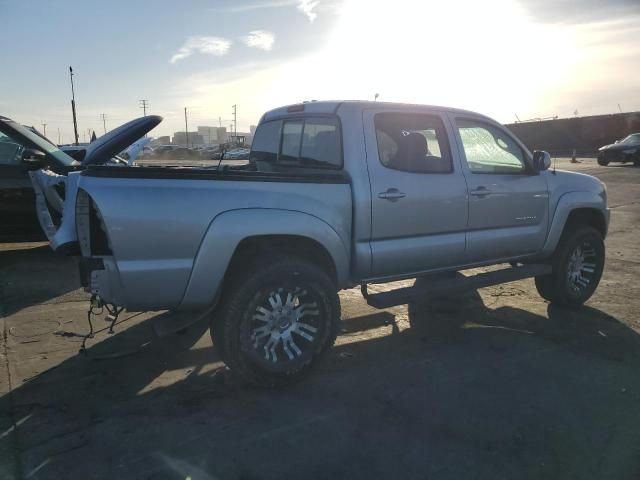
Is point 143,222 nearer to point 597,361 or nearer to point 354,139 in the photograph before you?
point 354,139

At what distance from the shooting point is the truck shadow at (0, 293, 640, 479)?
9.32ft

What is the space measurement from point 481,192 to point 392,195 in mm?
1077

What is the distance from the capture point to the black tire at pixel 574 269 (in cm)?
545

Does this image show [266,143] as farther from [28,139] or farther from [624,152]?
[624,152]

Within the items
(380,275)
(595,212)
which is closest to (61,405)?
(380,275)

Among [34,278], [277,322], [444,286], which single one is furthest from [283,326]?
[34,278]

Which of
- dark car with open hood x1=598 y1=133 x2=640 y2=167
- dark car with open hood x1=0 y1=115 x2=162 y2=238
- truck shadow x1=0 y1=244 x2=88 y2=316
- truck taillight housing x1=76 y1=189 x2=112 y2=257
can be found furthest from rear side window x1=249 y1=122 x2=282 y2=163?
dark car with open hood x1=598 y1=133 x2=640 y2=167

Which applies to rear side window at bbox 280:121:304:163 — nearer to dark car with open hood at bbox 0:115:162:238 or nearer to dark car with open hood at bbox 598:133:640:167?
dark car with open hood at bbox 0:115:162:238

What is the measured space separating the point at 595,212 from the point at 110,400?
5.19m

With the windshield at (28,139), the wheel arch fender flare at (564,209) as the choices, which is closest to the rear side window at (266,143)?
the windshield at (28,139)

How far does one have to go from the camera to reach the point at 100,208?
10.2 feet

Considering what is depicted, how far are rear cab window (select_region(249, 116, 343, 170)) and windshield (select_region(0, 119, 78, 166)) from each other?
2615mm

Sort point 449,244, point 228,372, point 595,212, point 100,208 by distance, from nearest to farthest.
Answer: point 100,208, point 228,372, point 449,244, point 595,212

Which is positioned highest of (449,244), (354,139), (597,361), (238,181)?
(354,139)
